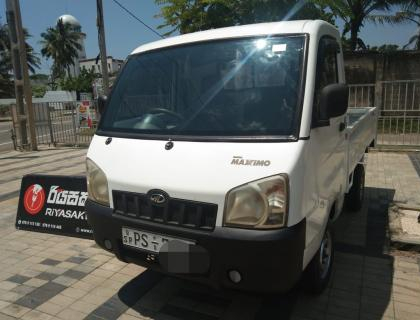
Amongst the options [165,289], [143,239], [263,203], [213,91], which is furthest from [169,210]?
[165,289]

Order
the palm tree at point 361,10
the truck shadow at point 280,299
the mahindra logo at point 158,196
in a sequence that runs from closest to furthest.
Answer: the mahindra logo at point 158,196, the truck shadow at point 280,299, the palm tree at point 361,10

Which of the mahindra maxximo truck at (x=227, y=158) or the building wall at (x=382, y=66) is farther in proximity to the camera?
the building wall at (x=382, y=66)

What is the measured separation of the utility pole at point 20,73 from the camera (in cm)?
1303

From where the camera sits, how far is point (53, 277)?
12.6ft

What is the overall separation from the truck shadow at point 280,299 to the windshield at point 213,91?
4.76ft

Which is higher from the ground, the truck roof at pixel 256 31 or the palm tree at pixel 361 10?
the palm tree at pixel 361 10

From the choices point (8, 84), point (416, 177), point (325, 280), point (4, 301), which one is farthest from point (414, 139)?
point (8, 84)

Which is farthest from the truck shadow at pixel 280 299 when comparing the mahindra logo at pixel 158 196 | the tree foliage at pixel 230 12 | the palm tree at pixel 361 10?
the palm tree at pixel 361 10

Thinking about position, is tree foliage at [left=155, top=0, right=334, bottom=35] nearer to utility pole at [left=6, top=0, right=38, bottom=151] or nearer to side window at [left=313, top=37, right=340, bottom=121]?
utility pole at [left=6, top=0, right=38, bottom=151]

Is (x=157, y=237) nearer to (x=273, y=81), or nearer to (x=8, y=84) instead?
(x=273, y=81)

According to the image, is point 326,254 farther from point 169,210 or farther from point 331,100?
point 169,210

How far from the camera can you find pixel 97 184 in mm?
3059

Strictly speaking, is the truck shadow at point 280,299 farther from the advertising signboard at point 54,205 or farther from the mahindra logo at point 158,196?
the advertising signboard at point 54,205

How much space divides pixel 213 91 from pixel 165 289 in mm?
1831
